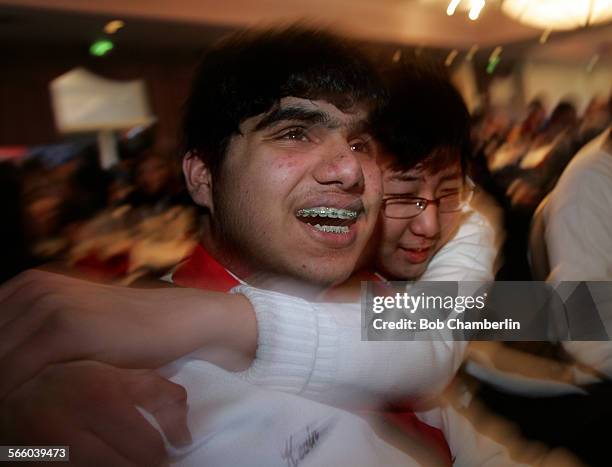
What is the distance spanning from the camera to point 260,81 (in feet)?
2.32

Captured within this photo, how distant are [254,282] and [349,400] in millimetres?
188

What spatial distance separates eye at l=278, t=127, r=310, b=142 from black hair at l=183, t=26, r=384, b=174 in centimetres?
4

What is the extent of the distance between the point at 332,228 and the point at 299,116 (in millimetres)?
145

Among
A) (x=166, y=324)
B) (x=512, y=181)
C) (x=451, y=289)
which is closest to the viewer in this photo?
(x=166, y=324)

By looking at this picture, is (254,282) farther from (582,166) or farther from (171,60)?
(582,166)

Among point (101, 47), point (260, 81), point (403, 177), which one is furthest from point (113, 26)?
point (403, 177)

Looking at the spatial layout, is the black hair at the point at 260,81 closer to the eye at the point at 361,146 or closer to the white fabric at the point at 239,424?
the eye at the point at 361,146

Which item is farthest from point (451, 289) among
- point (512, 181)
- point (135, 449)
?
point (135, 449)

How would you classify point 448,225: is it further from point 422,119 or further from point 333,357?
point 333,357

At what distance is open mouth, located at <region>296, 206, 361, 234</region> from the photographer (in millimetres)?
713

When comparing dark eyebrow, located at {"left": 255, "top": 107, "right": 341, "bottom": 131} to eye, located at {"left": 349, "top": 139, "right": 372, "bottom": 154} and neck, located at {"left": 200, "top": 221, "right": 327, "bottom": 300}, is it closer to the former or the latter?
eye, located at {"left": 349, "top": 139, "right": 372, "bottom": 154}

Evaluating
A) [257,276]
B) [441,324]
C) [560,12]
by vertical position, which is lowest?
[441,324]

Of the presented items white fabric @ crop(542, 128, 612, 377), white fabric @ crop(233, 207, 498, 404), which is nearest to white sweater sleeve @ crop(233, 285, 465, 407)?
white fabric @ crop(233, 207, 498, 404)

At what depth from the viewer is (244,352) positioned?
0.60 meters
